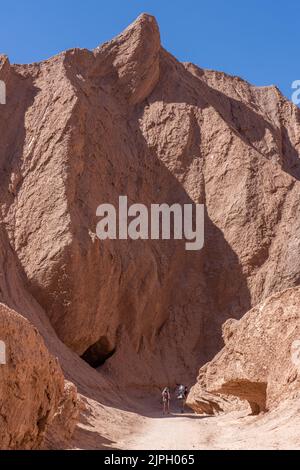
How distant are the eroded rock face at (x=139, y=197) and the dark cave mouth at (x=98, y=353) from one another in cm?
6

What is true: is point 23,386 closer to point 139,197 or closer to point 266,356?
point 266,356

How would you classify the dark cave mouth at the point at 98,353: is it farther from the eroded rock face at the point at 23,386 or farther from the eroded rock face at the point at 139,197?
the eroded rock face at the point at 23,386

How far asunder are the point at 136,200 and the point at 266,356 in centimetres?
1975

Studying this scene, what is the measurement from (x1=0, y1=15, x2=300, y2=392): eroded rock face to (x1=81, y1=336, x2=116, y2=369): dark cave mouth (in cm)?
6

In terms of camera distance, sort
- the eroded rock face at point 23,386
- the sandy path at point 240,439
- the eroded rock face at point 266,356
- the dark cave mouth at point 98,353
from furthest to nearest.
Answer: the dark cave mouth at point 98,353, the eroded rock face at point 266,356, the sandy path at point 240,439, the eroded rock face at point 23,386

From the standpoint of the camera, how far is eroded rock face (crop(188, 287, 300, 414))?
11.1 meters

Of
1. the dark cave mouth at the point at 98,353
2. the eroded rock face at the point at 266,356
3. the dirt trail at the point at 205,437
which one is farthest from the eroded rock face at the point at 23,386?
the dark cave mouth at the point at 98,353

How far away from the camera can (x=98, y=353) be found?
89.9 ft

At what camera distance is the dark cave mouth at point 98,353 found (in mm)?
27172

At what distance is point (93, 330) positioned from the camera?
2619 cm

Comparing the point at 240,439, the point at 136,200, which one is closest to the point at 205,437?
the point at 240,439

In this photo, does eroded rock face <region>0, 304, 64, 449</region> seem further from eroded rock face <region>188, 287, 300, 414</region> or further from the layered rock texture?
the layered rock texture
